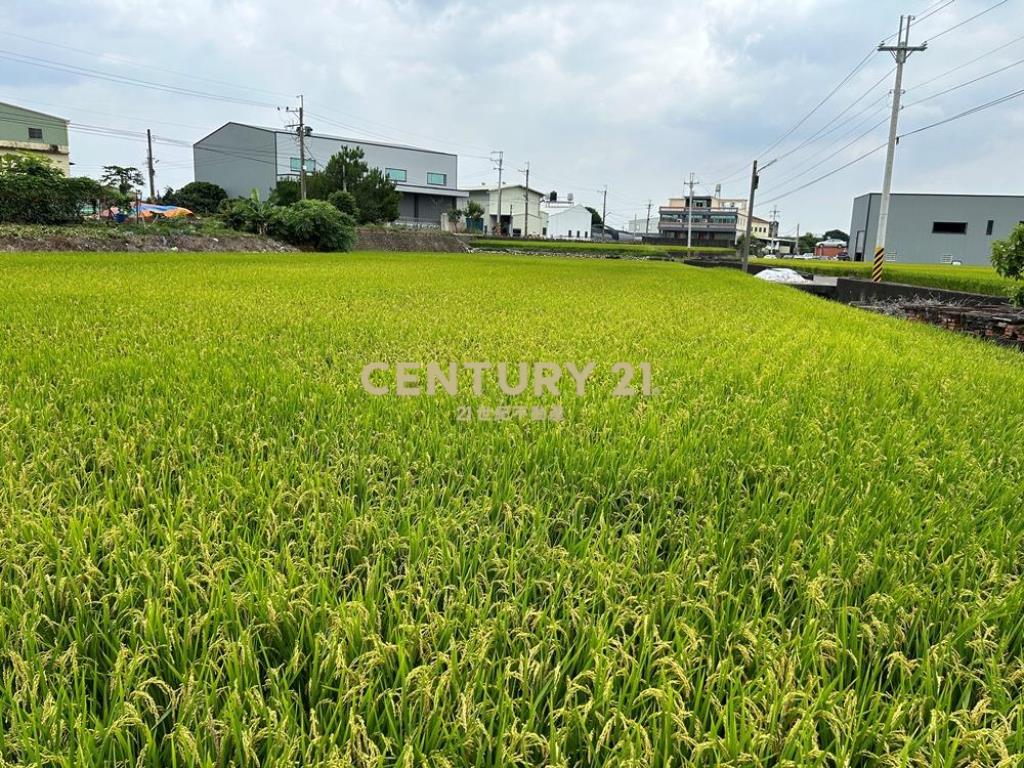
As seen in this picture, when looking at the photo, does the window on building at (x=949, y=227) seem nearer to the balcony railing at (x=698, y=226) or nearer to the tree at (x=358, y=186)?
the tree at (x=358, y=186)

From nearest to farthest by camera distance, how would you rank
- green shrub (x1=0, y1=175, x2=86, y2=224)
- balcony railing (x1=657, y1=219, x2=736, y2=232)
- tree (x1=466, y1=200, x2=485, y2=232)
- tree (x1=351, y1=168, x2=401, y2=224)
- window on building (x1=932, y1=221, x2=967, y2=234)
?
green shrub (x1=0, y1=175, x2=86, y2=224) → tree (x1=351, y1=168, x2=401, y2=224) → window on building (x1=932, y1=221, x2=967, y2=234) → tree (x1=466, y1=200, x2=485, y2=232) → balcony railing (x1=657, y1=219, x2=736, y2=232)

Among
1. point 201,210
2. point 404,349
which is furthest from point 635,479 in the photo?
point 201,210

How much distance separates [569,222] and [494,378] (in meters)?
77.6

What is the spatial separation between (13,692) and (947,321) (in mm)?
10625

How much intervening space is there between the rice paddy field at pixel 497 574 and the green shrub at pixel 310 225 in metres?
24.1

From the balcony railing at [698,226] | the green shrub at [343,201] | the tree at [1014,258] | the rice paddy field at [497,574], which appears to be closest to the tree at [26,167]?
the green shrub at [343,201]

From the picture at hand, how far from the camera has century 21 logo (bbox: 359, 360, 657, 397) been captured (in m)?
3.71

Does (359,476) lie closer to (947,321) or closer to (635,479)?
(635,479)

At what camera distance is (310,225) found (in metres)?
26.4

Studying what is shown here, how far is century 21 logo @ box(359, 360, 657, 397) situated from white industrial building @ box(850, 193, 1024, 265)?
148 feet

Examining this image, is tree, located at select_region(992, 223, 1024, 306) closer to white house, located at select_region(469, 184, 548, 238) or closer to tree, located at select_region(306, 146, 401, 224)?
tree, located at select_region(306, 146, 401, 224)

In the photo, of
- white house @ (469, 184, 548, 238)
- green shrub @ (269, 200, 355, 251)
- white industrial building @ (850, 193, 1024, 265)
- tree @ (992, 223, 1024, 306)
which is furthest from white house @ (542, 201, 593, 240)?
tree @ (992, 223, 1024, 306)

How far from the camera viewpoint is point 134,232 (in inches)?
818

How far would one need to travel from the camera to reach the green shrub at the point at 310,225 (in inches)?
1038
